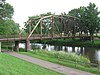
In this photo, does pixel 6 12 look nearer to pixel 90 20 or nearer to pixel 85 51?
pixel 85 51

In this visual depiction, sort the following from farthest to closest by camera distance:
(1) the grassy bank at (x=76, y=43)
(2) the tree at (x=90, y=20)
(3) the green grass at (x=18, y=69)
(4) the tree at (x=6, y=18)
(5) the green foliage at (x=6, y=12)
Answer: (2) the tree at (x=90, y=20) < (1) the grassy bank at (x=76, y=43) < (5) the green foliage at (x=6, y=12) < (4) the tree at (x=6, y=18) < (3) the green grass at (x=18, y=69)

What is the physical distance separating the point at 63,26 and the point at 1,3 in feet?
112

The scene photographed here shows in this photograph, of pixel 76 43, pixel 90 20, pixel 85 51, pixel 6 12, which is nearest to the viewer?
pixel 85 51

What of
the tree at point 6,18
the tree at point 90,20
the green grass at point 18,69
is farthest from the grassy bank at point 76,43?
the green grass at point 18,69

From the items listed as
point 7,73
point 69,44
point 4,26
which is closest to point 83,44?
point 69,44

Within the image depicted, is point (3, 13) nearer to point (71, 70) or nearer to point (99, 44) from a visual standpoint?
point (99, 44)

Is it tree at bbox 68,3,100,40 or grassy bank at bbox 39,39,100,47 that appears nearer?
grassy bank at bbox 39,39,100,47

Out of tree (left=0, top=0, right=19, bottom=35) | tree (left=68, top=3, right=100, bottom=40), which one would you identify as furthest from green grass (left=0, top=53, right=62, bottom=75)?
tree (left=68, top=3, right=100, bottom=40)

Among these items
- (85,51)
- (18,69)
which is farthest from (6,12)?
(18,69)

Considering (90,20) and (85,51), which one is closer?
(85,51)

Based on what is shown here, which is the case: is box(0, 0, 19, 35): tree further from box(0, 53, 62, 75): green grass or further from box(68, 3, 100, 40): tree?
box(0, 53, 62, 75): green grass

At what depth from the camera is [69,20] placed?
286 feet

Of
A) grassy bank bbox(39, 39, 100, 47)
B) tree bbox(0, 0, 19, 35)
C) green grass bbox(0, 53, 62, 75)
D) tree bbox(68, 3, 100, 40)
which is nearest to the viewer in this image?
green grass bbox(0, 53, 62, 75)

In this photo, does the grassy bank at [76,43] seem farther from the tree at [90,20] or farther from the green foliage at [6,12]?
the green foliage at [6,12]
